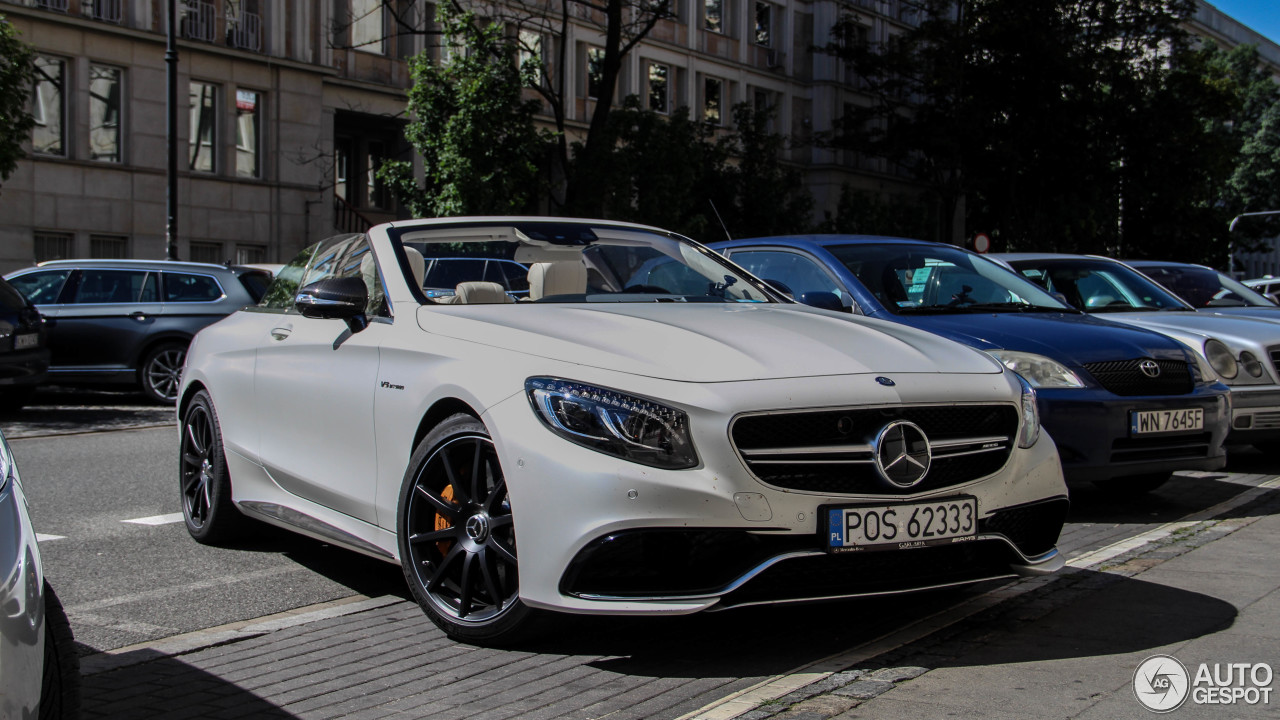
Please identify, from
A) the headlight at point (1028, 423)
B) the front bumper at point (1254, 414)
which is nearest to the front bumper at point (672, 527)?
the headlight at point (1028, 423)

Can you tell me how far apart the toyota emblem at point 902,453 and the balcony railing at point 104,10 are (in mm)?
27191

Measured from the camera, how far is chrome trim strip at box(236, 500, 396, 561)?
5090mm

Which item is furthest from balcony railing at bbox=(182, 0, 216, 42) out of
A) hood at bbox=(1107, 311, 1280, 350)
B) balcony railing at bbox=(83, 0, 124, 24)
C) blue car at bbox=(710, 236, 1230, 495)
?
hood at bbox=(1107, 311, 1280, 350)

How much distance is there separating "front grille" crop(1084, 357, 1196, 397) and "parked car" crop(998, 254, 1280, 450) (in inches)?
14.4

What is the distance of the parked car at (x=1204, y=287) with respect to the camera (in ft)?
41.0

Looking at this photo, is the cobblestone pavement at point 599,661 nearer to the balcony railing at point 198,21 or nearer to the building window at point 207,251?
the building window at point 207,251

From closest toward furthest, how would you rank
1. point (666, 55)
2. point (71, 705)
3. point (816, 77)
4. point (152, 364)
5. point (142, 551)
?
point (71, 705) → point (142, 551) → point (152, 364) → point (666, 55) → point (816, 77)

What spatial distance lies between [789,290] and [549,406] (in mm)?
4396

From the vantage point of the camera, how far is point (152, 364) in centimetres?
1619

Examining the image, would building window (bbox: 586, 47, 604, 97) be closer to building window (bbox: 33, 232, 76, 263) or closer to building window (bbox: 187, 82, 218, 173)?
building window (bbox: 187, 82, 218, 173)

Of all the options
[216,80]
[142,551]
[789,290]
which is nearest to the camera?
[142,551]

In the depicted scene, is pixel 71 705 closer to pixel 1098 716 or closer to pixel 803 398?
pixel 803 398

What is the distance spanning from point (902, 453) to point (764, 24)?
47036 mm

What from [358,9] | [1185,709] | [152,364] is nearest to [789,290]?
[1185,709]
